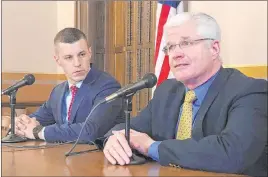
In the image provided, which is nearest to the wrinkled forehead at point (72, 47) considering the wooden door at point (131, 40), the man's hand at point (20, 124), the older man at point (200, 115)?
the man's hand at point (20, 124)

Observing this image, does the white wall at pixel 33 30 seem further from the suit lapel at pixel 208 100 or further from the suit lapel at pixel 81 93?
the suit lapel at pixel 208 100

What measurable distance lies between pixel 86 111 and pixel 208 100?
81 cm

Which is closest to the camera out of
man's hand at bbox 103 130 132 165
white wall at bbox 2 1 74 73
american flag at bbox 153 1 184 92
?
man's hand at bbox 103 130 132 165

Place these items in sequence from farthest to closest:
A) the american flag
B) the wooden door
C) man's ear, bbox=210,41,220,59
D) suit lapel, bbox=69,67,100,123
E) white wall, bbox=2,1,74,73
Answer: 1. white wall, bbox=2,1,74,73
2. the wooden door
3. the american flag
4. suit lapel, bbox=69,67,100,123
5. man's ear, bbox=210,41,220,59

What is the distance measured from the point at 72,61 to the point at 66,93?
184 mm

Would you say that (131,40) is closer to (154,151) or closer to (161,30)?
(161,30)

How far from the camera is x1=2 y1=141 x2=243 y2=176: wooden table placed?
45.9 inches

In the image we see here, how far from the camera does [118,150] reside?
Result: 1313 mm

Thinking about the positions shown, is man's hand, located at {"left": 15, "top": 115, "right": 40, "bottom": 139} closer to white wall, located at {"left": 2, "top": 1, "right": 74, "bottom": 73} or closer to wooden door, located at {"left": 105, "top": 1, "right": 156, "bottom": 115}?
wooden door, located at {"left": 105, "top": 1, "right": 156, "bottom": 115}

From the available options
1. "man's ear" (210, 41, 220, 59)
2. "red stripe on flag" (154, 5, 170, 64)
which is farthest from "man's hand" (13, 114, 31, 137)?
"red stripe on flag" (154, 5, 170, 64)

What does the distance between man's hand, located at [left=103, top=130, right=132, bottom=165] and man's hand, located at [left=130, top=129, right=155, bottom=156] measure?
0.21 ft

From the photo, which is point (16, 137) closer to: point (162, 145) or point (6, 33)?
point (162, 145)

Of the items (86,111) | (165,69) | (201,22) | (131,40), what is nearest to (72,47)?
(86,111)

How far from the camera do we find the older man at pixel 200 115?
1253 mm
